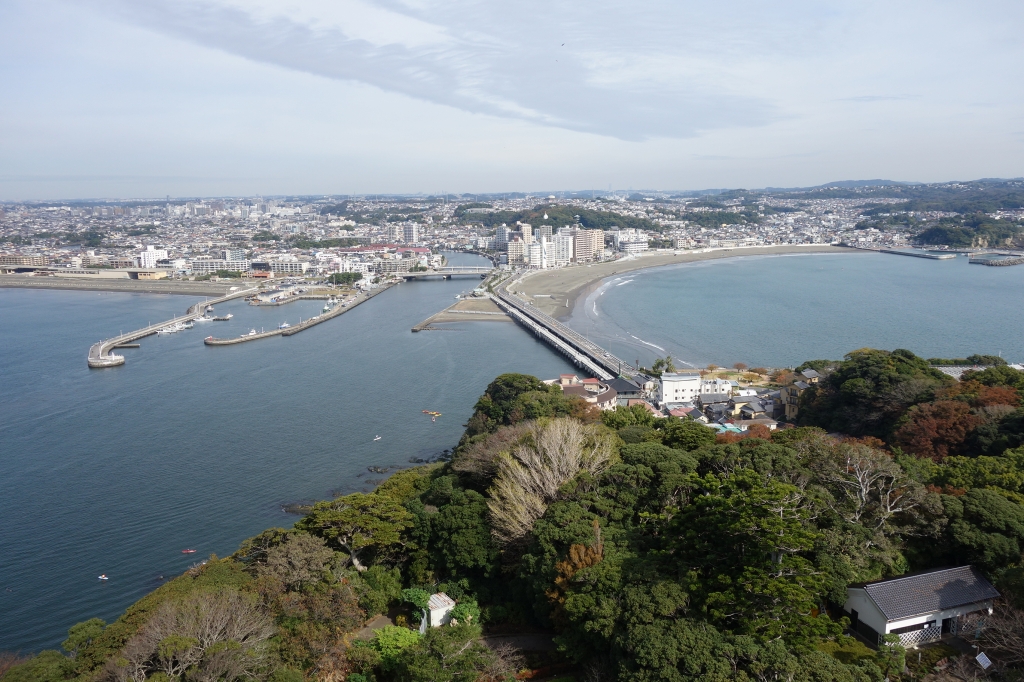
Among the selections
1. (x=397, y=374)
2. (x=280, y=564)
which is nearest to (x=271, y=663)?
(x=280, y=564)

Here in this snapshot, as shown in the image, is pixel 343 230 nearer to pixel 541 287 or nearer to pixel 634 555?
pixel 541 287

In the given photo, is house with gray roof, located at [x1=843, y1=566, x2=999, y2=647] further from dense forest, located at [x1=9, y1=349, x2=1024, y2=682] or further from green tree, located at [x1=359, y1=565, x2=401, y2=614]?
green tree, located at [x1=359, y1=565, x2=401, y2=614]

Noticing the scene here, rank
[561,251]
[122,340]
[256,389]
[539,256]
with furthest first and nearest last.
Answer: [561,251] → [539,256] → [122,340] → [256,389]

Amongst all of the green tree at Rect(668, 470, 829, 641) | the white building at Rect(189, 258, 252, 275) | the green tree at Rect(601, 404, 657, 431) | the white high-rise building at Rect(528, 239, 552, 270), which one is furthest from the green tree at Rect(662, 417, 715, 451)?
the white building at Rect(189, 258, 252, 275)

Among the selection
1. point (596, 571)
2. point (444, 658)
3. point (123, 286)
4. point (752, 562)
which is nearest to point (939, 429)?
point (752, 562)

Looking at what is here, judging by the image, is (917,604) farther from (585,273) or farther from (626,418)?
(585,273)

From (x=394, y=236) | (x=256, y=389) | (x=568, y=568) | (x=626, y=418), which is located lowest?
(x=256, y=389)

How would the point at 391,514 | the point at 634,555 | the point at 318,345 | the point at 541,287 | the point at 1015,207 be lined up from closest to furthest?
the point at 634,555
the point at 391,514
the point at 318,345
the point at 541,287
the point at 1015,207

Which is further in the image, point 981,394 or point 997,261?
point 997,261
